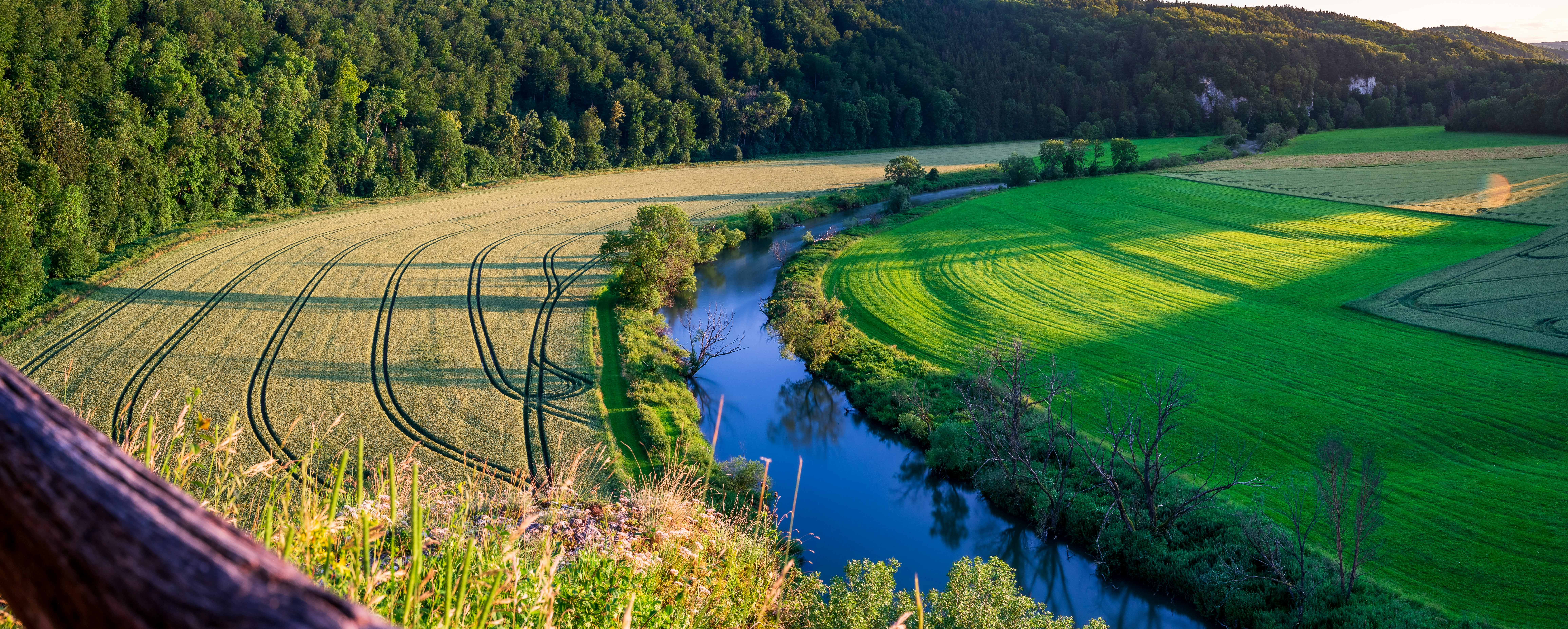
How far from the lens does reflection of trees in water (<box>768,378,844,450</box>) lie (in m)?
27.0

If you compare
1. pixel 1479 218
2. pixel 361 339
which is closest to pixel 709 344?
pixel 361 339

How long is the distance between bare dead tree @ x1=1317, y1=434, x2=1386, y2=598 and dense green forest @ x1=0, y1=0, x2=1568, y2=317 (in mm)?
49001

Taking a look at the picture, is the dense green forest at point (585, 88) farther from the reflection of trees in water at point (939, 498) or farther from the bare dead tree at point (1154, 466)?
the bare dead tree at point (1154, 466)

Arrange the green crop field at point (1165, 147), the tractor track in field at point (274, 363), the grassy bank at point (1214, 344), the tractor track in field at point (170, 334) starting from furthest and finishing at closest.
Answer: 1. the green crop field at point (1165, 147)
2. the tractor track in field at point (170, 334)
3. the tractor track in field at point (274, 363)
4. the grassy bank at point (1214, 344)

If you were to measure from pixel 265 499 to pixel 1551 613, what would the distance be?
95.4 ft

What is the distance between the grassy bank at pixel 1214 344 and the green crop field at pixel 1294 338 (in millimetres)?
102

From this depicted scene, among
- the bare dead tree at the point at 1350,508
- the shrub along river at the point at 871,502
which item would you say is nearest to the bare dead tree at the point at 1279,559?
the bare dead tree at the point at 1350,508

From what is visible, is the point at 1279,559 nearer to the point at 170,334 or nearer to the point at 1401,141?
the point at 170,334

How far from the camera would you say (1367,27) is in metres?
114

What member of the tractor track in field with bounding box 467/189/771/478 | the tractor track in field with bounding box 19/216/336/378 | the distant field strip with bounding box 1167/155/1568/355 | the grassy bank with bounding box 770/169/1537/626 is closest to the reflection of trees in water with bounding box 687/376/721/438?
the tractor track in field with bounding box 467/189/771/478

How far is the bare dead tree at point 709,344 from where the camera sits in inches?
1234

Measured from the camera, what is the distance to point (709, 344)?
102ft

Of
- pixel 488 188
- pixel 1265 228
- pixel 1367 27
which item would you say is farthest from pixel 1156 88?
pixel 488 188

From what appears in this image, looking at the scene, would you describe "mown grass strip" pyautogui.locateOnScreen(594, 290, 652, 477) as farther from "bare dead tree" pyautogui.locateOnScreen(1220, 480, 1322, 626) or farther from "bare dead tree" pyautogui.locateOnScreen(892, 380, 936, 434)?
"bare dead tree" pyautogui.locateOnScreen(1220, 480, 1322, 626)
